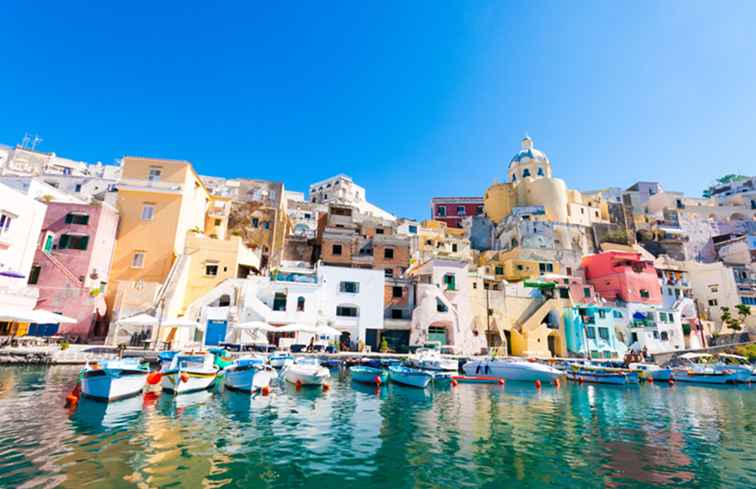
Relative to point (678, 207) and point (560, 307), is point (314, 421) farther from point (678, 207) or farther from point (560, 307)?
point (678, 207)

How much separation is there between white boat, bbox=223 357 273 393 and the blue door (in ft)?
46.7

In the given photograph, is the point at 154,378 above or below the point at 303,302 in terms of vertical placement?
below

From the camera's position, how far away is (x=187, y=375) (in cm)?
1769

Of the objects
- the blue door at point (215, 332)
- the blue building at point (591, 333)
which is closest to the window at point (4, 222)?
the blue door at point (215, 332)

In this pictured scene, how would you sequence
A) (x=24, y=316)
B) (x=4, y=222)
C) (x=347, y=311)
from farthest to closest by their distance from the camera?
(x=347, y=311), (x=4, y=222), (x=24, y=316)

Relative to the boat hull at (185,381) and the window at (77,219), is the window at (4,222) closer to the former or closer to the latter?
the window at (77,219)

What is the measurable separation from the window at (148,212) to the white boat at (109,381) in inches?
949

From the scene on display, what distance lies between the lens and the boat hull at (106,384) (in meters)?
15.1

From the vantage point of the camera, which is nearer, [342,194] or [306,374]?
[306,374]

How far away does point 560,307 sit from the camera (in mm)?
41656

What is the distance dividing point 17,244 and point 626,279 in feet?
188

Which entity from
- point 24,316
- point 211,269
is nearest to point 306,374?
point 24,316

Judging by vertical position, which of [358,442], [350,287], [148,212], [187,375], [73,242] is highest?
[148,212]

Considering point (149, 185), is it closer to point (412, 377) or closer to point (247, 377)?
point (247, 377)
